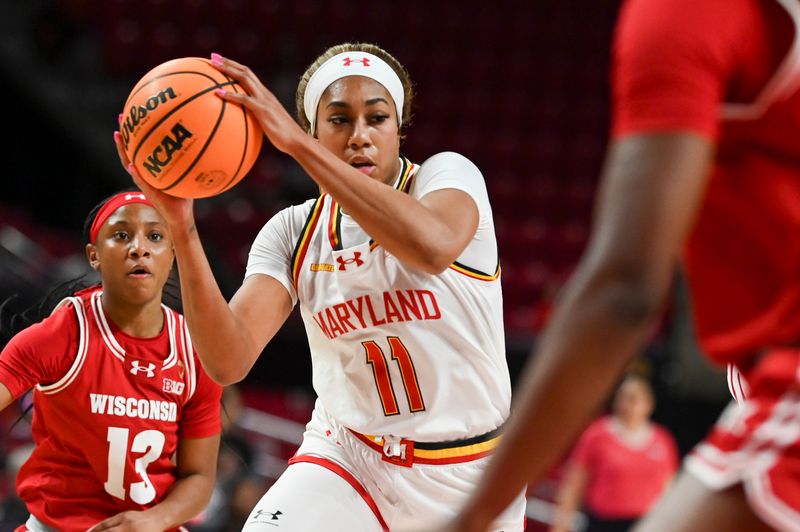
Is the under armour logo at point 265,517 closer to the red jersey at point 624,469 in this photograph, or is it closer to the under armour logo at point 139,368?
the under armour logo at point 139,368

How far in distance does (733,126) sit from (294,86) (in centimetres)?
1102

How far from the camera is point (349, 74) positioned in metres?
3.44

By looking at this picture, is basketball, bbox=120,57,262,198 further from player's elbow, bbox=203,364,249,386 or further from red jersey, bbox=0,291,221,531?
red jersey, bbox=0,291,221,531

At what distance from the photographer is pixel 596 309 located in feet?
4.53

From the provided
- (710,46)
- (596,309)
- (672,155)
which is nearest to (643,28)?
(710,46)

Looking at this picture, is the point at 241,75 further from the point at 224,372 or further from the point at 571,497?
the point at 571,497

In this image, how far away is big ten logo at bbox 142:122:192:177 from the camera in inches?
112

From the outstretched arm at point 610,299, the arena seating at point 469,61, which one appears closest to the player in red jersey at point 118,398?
the outstretched arm at point 610,299

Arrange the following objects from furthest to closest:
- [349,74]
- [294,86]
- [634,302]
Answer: [294,86] < [349,74] < [634,302]

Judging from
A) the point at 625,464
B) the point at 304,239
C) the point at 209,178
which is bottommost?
the point at 625,464

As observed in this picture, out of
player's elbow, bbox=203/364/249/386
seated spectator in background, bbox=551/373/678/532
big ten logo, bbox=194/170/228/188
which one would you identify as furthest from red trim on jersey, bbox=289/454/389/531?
seated spectator in background, bbox=551/373/678/532

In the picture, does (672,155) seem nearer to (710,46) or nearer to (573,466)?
(710,46)

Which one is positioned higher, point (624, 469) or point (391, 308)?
point (391, 308)

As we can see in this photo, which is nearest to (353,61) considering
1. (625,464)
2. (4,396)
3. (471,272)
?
(471,272)
